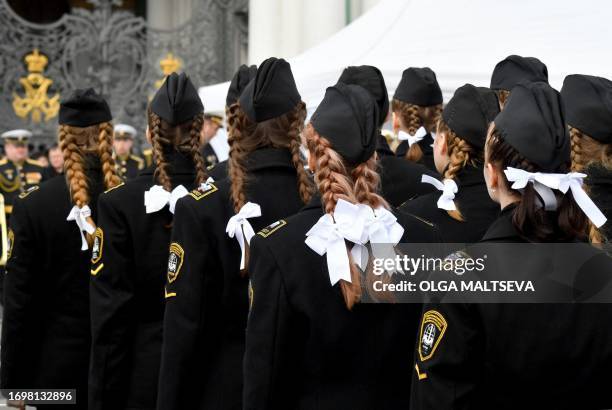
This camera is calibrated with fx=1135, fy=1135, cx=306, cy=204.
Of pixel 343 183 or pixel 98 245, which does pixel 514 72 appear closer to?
pixel 98 245

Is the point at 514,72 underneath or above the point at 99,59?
above

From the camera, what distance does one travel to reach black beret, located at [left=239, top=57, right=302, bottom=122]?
352cm

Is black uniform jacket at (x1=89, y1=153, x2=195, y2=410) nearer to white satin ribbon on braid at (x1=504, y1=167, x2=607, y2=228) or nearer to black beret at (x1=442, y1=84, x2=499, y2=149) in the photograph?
black beret at (x1=442, y1=84, x2=499, y2=149)

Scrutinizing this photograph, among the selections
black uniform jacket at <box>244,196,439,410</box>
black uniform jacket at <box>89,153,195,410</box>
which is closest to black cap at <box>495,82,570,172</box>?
black uniform jacket at <box>244,196,439,410</box>

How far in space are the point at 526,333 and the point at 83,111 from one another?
106 inches

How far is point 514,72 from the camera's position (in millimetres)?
5211

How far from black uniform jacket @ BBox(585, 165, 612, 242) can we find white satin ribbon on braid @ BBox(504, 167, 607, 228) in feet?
3.56

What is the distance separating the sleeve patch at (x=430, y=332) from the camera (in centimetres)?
254

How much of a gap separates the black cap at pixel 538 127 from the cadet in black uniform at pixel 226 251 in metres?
1.06

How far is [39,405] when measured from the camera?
4.66m

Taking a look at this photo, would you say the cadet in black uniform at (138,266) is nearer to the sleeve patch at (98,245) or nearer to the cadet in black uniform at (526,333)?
the sleeve patch at (98,245)

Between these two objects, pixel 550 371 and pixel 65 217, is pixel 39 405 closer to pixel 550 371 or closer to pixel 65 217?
pixel 65 217

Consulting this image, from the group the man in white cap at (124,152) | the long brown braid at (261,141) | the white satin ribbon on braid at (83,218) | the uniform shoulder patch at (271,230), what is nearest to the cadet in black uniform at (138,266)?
the white satin ribbon on braid at (83,218)

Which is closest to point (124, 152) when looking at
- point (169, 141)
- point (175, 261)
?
point (169, 141)
